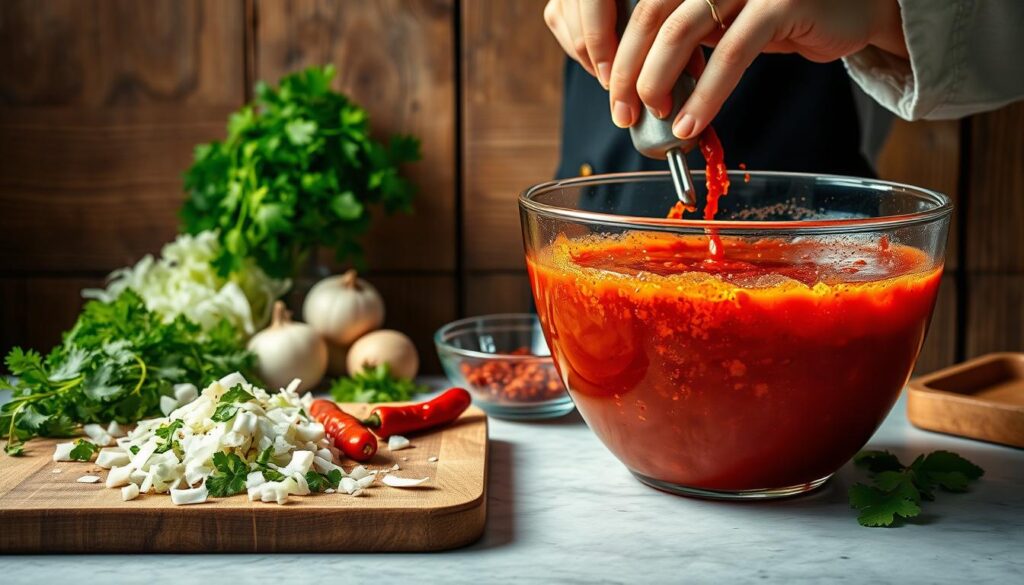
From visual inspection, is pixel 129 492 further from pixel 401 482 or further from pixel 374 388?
pixel 374 388

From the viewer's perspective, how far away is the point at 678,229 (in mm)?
1031

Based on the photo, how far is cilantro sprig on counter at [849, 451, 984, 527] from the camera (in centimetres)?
115

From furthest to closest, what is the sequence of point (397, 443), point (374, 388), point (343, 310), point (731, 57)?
1. point (343, 310)
2. point (374, 388)
3. point (397, 443)
4. point (731, 57)

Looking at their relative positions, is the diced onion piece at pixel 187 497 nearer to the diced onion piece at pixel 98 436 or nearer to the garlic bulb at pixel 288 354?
the diced onion piece at pixel 98 436

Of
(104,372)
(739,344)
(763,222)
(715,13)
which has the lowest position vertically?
(104,372)

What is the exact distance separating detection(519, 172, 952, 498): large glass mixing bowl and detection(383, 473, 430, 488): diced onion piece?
20 cm

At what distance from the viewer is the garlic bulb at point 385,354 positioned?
182cm

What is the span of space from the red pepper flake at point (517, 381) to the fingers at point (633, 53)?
0.49 metres

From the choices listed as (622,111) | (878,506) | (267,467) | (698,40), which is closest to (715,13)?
(698,40)

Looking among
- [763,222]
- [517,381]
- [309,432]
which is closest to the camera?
[763,222]

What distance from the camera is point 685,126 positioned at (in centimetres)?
116

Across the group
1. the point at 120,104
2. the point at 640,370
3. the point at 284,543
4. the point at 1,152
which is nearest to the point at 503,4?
the point at 120,104

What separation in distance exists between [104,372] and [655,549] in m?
0.76

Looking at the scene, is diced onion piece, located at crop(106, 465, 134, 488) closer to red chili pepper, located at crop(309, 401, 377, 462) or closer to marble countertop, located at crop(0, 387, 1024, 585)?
marble countertop, located at crop(0, 387, 1024, 585)
